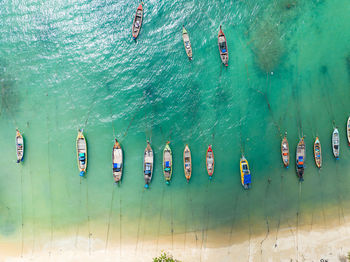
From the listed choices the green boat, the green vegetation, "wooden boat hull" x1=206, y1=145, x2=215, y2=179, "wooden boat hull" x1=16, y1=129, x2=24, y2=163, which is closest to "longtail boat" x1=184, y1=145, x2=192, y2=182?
the green boat

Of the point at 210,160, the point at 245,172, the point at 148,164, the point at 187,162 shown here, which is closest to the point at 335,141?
the point at 245,172

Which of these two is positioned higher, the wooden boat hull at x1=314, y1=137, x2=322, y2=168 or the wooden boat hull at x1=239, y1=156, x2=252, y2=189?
the wooden boat hull at x1=314, y1=137, x2=322, y2=168

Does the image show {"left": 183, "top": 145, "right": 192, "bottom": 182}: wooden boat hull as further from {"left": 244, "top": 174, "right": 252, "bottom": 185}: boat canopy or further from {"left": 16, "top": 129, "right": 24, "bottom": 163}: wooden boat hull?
{"left": 16, "top": 129, "right": 24, "bottom": 163}: wooden boat hull

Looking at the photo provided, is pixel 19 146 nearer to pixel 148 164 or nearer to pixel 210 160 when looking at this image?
pixel 148 164

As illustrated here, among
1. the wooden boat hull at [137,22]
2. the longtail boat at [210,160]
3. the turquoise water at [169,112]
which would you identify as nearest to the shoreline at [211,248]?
the turquoise water at [169,112]

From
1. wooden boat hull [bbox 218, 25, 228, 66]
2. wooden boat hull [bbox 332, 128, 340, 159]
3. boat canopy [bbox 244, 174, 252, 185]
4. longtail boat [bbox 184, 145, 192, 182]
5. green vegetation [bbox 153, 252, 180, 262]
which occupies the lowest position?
green vegetation [bbox 153, 252, 180, 262]

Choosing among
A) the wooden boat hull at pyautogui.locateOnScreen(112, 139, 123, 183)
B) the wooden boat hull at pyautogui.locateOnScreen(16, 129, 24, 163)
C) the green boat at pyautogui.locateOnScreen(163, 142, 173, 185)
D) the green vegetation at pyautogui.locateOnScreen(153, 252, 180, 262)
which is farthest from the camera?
the green boat at pyautogui.locateOnScreen(163, 142, 173, 185)

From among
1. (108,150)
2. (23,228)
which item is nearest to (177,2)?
(108,150)

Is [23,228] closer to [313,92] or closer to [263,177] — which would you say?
[263,177]
